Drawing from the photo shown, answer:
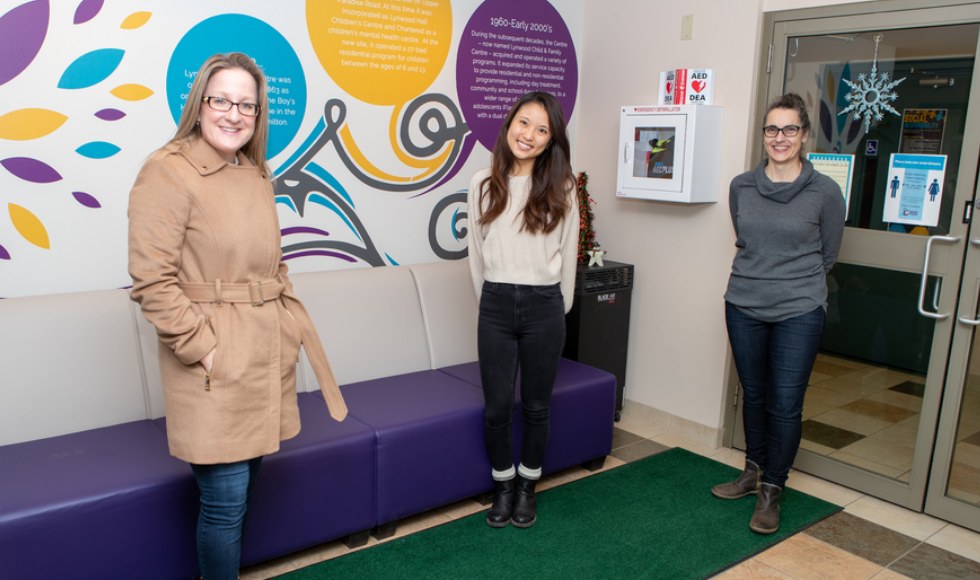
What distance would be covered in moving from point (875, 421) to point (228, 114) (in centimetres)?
312

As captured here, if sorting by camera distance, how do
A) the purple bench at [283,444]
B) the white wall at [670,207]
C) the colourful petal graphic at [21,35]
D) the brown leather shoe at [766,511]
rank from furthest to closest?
the white wall at [670,207] < the brown leather shoe at [766,511] < the colourful petal graphic at [21,35] < the purple bench at [283,444]

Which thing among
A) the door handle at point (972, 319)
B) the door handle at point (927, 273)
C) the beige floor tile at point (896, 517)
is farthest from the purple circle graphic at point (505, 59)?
the beige floor tile at point (896, 517)

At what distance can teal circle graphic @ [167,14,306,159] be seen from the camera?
2.91 m

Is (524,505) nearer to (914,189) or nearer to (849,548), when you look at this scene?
(849,548)

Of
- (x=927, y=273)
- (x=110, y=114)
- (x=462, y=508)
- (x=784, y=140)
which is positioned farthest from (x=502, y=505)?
(x=110, y=114)

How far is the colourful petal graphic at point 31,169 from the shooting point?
2586mm

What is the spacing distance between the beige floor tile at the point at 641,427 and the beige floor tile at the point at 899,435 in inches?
44.0

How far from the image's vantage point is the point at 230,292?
6.15ft

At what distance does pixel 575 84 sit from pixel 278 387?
3.09 m

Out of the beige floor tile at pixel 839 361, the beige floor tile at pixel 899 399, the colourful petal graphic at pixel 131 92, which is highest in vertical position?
the colourful petal graphic at pixel 131 92

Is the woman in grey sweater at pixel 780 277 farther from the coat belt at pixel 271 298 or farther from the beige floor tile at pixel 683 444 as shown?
the coat belt at pixel 271 298

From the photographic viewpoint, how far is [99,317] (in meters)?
2.63

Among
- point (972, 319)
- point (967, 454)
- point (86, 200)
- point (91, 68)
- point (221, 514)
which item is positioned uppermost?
point (91, 68)

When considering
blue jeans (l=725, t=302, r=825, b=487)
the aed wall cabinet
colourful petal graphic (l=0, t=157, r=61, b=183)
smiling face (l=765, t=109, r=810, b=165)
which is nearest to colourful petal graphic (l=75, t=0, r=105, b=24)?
colourful petal graphic (l=0, t=157, r=61, b=183)
